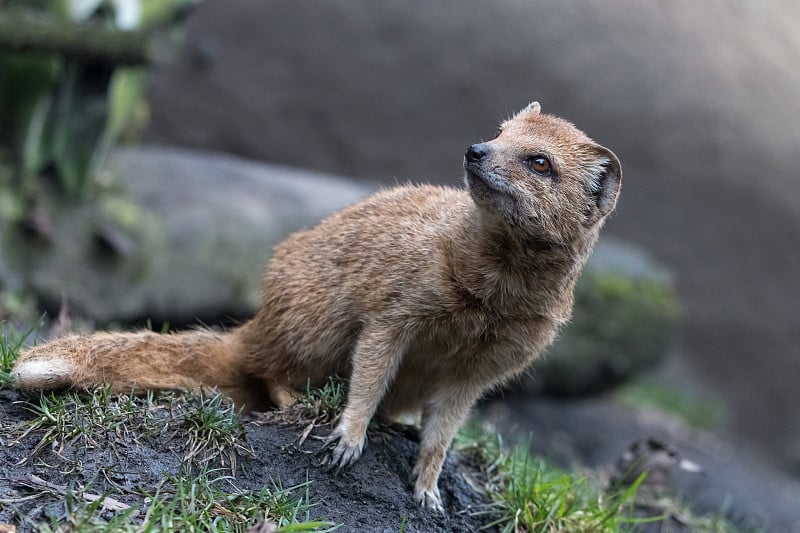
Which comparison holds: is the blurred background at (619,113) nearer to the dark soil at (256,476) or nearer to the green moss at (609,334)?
the green moss at (609,334)

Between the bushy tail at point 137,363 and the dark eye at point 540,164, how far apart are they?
1893 mm

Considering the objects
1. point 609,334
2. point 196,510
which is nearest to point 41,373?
point 196,510

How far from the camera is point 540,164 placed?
3.87 meters

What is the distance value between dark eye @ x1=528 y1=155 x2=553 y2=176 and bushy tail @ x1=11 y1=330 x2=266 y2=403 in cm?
189

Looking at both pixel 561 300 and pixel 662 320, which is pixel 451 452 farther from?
pixel 662 320

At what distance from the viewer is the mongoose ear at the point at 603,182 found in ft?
13.1

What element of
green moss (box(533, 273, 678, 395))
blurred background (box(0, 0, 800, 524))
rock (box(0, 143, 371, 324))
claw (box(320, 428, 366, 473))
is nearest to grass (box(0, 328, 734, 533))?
claw (box(320, 428, 366, 473))

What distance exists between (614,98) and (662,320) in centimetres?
404

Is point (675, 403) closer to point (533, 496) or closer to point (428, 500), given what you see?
point (533, 496)

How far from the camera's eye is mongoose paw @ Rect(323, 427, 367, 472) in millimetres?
3932

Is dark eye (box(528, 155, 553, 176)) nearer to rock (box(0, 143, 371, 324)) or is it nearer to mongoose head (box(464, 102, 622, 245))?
mongoose head (box(464, 102, 622, 245))

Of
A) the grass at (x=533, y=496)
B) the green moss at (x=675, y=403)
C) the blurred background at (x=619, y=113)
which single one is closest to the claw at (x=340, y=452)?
the grass at (x=533, y=496)

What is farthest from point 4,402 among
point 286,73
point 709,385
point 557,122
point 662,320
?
point 709,385

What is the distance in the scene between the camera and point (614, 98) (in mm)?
13148
